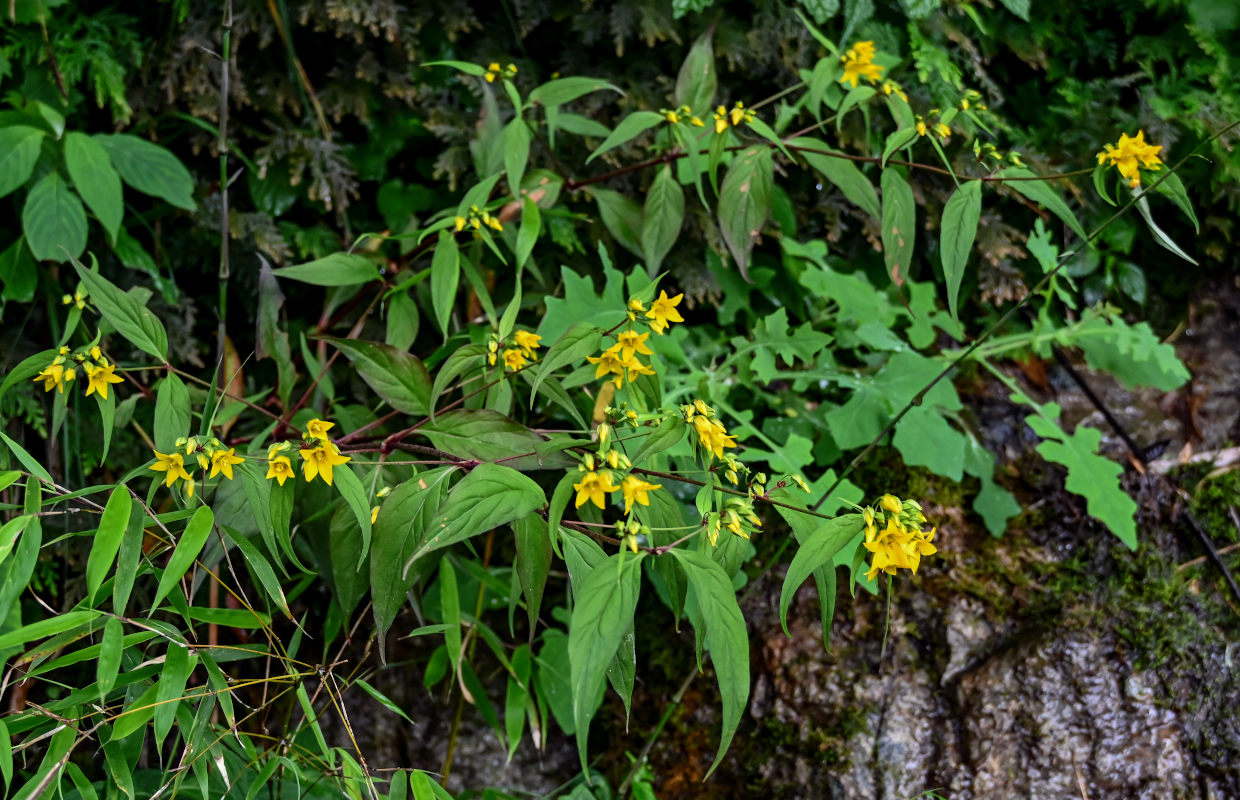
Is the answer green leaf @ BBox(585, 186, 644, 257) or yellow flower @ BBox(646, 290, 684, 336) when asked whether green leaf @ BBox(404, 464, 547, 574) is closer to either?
yellow flower @ BBox(646, 290, 684, 336)

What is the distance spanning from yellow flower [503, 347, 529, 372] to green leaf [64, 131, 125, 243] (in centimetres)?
92

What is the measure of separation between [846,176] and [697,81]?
1.32ft

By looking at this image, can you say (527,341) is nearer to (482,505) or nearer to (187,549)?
(482,505)

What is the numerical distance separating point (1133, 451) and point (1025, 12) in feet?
3.63

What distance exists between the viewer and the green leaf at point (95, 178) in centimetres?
172

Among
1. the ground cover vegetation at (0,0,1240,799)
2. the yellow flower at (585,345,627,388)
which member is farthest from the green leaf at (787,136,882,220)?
the yellow flower at (585,345,627,388)

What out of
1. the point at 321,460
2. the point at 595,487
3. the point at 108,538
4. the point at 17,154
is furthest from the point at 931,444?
the point at 17,154

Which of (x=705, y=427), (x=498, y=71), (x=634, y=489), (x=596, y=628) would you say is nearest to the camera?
(x=596, y=628)

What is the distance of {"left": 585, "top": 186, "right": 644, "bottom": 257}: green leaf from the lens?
196 cm

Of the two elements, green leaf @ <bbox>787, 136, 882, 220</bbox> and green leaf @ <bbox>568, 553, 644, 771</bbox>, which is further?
green leaf @ <bbox>787, 136, 882, 220</bbox>

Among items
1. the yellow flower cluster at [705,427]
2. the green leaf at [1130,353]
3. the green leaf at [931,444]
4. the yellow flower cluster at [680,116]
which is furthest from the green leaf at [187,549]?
the green leaf at [1130,353]

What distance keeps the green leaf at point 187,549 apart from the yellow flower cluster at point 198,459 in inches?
2.4

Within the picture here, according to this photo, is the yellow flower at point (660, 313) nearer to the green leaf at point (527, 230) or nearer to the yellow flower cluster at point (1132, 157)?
the green leaf at point (527, 230)

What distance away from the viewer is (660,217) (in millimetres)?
1796
